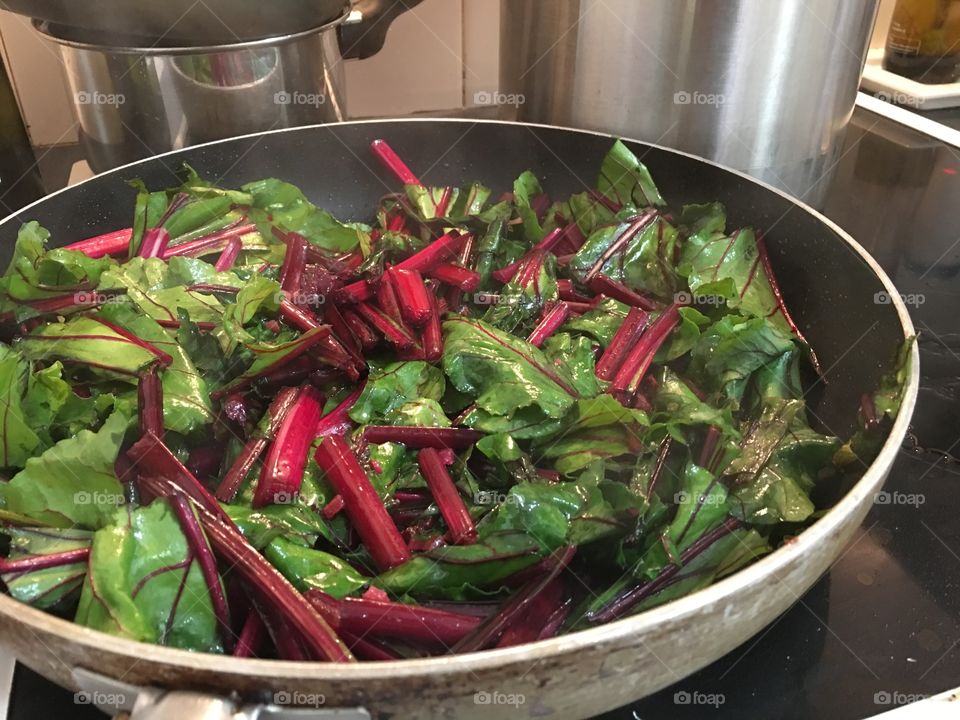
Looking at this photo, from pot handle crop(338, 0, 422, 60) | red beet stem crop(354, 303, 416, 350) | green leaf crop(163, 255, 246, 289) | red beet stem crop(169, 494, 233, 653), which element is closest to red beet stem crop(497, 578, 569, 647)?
red beet stem crop(169, 494, 233, 653)

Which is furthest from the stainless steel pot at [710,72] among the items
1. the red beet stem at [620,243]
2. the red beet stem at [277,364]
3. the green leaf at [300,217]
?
the red beet stem at [277,364]

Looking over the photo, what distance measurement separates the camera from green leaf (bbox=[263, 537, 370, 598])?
726 mm

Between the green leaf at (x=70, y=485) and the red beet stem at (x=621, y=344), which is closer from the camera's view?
the green leaf at (x=70, y=485)

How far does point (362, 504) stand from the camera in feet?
2.59

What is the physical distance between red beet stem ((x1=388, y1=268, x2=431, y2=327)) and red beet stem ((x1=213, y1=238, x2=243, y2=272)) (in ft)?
0.97

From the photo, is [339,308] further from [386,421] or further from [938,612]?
[938,612]

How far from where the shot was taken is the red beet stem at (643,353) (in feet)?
3.11

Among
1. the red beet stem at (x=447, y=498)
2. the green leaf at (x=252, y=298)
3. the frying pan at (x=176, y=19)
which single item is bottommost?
the red beet stem at (x=447, y=498)

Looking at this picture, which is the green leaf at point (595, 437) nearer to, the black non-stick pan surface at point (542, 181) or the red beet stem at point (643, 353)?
the red beet stem at point (643, 353)

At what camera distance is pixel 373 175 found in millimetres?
1370

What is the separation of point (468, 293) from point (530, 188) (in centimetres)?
28

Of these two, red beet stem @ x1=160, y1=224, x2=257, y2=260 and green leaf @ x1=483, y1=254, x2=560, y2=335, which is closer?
green leaf @ x1=483, y1=254, x2=560, y2=335

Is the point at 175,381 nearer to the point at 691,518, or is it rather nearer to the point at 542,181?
the point at 691,518

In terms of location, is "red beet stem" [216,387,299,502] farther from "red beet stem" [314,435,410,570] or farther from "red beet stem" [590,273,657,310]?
"red beet stem" [590,273,657,310]
